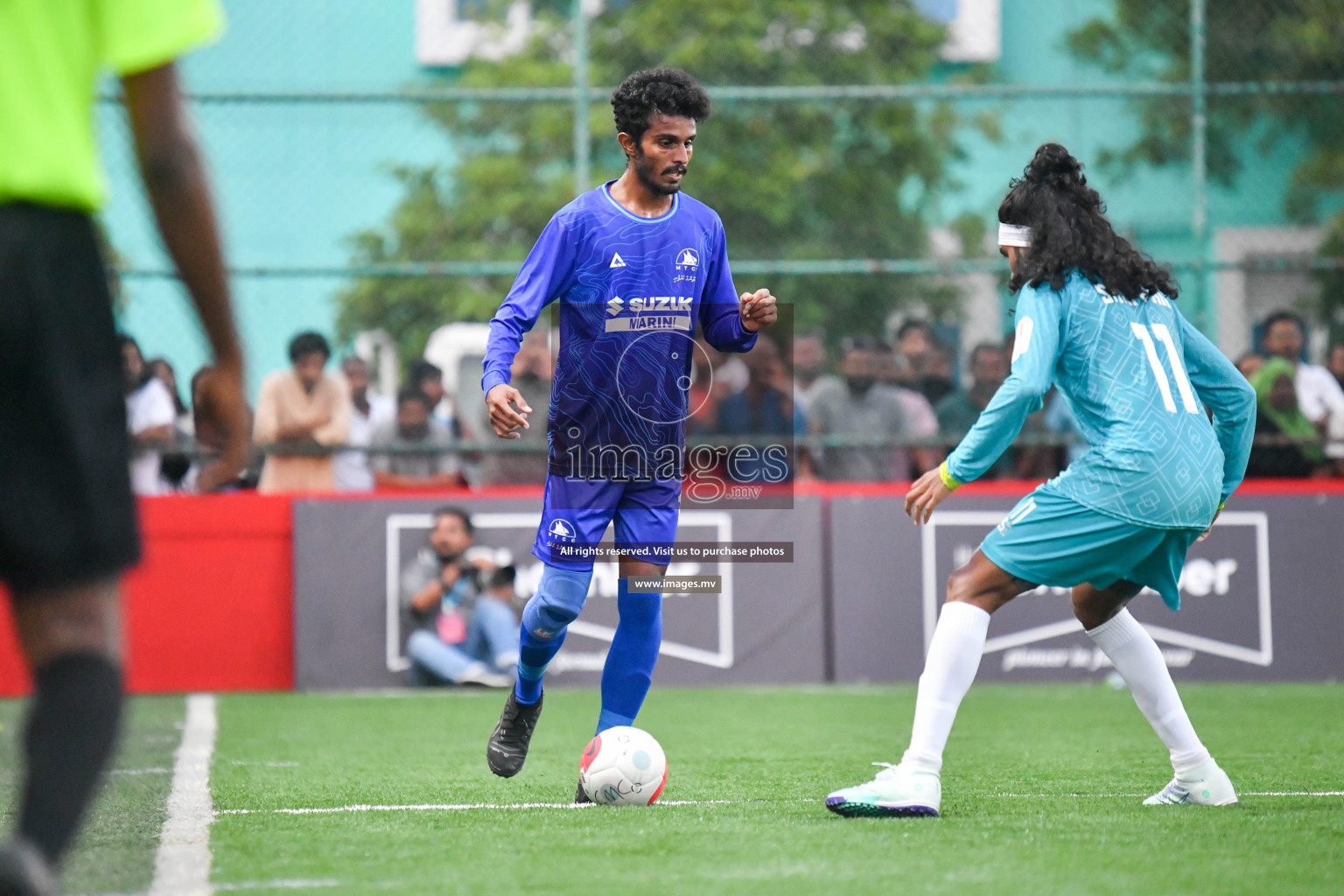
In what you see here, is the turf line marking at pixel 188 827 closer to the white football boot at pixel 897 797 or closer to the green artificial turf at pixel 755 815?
the green artificial turf at pixel 755 815

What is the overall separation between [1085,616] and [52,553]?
3257 mm

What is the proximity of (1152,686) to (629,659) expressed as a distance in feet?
5.42

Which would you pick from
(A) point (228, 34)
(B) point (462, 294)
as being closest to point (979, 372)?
(B) point (462, 294)

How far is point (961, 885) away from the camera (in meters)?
3.49

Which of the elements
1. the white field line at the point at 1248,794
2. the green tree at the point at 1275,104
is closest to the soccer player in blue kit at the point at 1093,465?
the white field line at the point at 1248,794

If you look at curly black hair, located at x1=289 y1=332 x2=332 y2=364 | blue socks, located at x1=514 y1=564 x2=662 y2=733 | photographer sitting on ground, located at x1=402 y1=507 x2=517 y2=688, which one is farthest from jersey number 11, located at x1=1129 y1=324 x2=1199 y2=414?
curly black hair, located at x1=289 y1=332 x2=332 y2=364

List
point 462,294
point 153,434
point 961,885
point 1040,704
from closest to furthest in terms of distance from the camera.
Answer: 1. point 961,885
2. point 1040,704
3. point 153,434
4. point 462,294

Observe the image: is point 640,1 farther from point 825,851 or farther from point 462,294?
point 825,851

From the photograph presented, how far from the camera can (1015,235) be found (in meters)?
4.78

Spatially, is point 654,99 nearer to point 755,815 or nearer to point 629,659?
point 629,659

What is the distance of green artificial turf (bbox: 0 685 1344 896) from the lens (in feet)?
11.9

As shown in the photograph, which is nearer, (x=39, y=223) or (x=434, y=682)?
(x=39, y=223)

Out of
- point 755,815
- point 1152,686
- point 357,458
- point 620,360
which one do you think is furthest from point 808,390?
point 755,815

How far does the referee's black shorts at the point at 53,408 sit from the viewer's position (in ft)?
8.02
